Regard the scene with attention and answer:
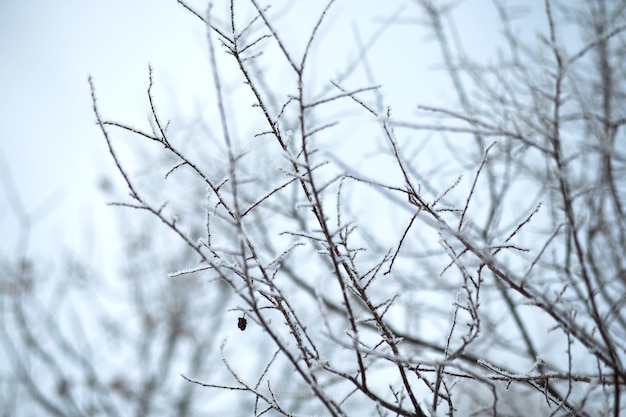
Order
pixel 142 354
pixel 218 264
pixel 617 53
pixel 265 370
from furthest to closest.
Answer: pixel 142 354, pixel 617 53, pixel 265 370, pixel 218 264

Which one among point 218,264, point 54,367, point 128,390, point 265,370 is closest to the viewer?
point 218,264

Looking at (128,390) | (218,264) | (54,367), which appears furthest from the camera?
(128,390)

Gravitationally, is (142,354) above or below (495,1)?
below

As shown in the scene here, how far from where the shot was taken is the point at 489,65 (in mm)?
3510

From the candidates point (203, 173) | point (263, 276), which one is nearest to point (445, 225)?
point (263, 276)

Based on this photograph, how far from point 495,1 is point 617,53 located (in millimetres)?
1062

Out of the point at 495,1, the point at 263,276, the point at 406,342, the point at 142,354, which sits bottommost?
the point at 263,276

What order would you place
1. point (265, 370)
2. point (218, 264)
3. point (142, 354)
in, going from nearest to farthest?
point (218, 264), point (265, 370), point (142, 354)

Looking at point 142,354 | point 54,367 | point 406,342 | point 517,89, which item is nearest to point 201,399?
point 142,354

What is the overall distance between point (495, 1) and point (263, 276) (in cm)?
363

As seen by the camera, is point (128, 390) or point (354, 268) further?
point (128, 390)

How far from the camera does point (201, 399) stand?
7422mm

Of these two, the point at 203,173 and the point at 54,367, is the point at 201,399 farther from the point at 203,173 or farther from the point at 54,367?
the point at 203,173

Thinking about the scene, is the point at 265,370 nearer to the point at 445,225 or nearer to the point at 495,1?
the point at 445,225
